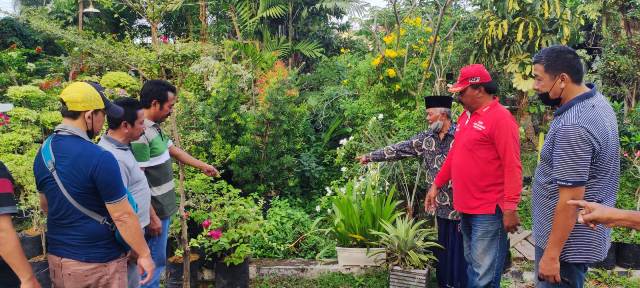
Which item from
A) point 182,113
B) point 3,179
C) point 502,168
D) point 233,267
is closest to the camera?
point 3,179

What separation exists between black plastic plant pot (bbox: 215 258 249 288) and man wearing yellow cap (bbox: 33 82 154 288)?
72.6 inches

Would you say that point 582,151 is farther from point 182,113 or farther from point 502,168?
point 182,113

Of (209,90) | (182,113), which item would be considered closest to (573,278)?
(182,113)

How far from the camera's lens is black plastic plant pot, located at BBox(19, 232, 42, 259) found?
503 cm

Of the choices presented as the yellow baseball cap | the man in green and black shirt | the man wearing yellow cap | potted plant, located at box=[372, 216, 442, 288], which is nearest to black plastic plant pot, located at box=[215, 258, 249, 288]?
the man in green and black shirt

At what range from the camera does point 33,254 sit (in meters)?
5.04

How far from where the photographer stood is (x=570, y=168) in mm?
2301

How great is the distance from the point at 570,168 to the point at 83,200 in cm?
221

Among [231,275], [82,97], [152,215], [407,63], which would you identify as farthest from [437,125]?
[82,97]

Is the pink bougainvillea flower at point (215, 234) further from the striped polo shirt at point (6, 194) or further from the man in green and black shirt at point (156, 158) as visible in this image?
the striped polo shirt at point (6, 194)

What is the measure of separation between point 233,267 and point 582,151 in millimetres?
3012

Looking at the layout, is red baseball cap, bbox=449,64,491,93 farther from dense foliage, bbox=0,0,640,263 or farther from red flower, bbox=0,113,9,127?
red flower, bbox=0,113,9,127

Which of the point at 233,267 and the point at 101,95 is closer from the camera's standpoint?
the point at 101,95

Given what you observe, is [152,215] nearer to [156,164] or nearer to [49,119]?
[156,164]
